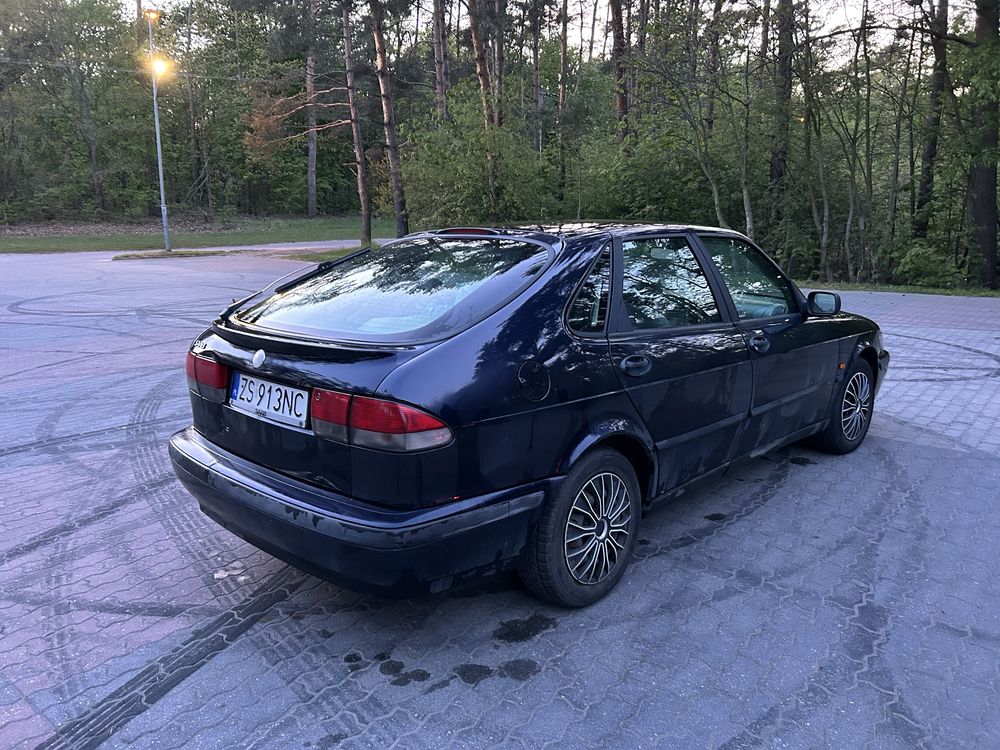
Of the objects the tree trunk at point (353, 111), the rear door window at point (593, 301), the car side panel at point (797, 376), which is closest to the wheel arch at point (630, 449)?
the rear door window at point (593, 301)

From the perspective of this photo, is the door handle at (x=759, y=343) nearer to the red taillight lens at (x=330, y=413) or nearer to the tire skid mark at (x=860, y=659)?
the tire skid mark at (x=860, y=659)

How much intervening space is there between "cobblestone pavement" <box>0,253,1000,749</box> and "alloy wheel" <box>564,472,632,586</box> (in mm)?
184

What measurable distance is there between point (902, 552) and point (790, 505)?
0.69 metres

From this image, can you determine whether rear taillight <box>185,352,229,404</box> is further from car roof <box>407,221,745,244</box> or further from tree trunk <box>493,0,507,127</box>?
tree trunk <box>493,0,507,127</box>

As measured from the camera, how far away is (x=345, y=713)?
2.47m

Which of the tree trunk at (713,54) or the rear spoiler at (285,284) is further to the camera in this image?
the tree trunk at (713,54)

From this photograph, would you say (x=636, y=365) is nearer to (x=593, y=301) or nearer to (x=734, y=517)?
(x=593, y=301)

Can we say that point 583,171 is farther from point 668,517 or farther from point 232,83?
point 232,83

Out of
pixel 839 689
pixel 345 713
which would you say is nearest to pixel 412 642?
pixel 345 713

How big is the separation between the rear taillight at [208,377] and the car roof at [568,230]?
4.48 ft

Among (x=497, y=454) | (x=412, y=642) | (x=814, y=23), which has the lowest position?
(x=412, y=642)

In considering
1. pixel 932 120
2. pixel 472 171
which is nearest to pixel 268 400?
pixel 932 120

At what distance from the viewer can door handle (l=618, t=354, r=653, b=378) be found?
10.3 ft

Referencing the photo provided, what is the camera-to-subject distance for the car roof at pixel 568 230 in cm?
341
